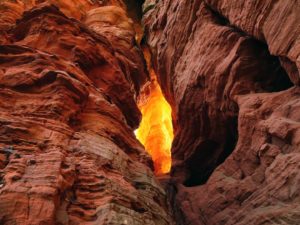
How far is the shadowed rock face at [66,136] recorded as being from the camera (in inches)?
313

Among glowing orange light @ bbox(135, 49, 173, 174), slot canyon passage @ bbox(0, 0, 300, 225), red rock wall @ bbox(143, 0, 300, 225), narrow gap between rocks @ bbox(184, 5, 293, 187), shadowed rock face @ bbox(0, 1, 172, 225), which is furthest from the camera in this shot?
glowing orange light @ bbox(135, 49, 173, 174)

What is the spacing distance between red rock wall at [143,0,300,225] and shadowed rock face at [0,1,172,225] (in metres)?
2.67

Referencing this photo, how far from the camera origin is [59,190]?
8.00 metres

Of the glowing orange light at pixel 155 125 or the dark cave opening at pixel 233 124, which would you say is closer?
the dark cave opening at pixel 233 124

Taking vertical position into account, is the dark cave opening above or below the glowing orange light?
below

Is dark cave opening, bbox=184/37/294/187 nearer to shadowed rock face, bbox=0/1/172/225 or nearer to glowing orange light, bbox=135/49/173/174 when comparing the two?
shadowed rock face, bbox=0/1/172/225

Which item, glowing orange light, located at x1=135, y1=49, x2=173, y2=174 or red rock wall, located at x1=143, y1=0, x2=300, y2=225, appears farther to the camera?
glowing orange light, located at x1=135, y1=49, x2=173, y2=174

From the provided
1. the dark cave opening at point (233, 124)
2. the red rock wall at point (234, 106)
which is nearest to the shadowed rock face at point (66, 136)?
the red rock wall at point (234, 106)

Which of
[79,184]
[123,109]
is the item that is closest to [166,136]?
[123,109]

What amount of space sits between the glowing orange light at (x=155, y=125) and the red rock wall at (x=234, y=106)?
6.93 m

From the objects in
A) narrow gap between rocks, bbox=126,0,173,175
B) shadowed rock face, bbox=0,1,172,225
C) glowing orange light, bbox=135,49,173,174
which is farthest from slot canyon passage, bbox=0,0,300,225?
glowing orange light, bbox=135,49,173,174

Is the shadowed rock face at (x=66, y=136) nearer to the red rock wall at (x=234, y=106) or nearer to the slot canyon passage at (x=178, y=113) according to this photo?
the slot canyon passage at (x=178, y=113)

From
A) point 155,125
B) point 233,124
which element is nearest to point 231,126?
point 233,124

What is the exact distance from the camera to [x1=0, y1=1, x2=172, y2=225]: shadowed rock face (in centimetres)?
794
